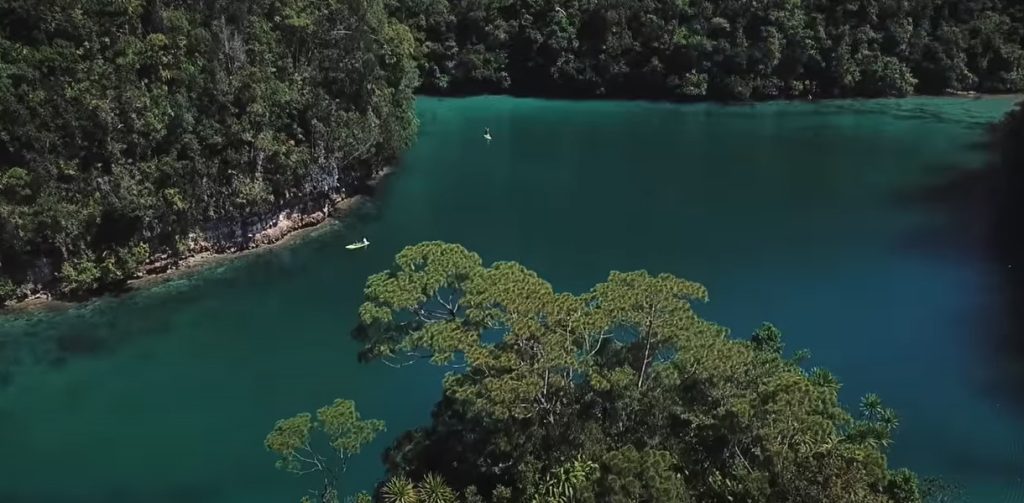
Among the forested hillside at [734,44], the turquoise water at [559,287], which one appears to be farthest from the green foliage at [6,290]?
the forested hillside at [734,44]

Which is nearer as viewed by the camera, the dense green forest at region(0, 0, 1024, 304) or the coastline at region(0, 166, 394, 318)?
the dense green forest at region(0, 0, 1024, 304)

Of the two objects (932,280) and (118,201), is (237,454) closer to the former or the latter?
(118,201)

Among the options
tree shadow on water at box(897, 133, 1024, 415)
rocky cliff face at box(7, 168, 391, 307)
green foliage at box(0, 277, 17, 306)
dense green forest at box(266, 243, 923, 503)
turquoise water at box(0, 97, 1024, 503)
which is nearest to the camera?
dense green forest at box(266, 243, 923, 503)

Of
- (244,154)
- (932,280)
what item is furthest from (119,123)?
(932,280)

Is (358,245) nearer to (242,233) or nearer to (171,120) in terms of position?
(242,233)

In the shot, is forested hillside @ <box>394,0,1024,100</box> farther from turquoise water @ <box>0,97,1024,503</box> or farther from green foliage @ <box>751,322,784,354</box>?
green foliage @ <box>751,322,784,354</box>

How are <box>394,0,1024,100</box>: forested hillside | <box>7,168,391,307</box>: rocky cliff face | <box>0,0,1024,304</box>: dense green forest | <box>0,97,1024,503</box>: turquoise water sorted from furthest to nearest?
<box>394,0,1024,100</box>: forested hillside < <box>7,168,391,307</box>: rocky cliff face < <box>0,0,1024,304</box>: dense green forest < <box>0,97,1024,503</box>: turquoise water

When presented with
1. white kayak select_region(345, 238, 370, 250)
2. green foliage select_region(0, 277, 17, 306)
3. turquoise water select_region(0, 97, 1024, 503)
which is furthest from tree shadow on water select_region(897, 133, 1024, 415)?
green foliage select_region(0, 277, 17, 306)
